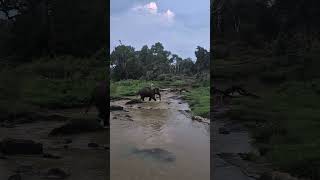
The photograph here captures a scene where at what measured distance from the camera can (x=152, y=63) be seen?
210 inches

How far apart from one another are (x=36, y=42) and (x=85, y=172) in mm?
1391

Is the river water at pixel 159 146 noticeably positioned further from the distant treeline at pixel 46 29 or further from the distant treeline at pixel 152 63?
the distant treeline at pixel 46 29

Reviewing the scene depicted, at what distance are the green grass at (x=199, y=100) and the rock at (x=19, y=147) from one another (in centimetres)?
157

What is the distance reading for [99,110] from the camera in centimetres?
489

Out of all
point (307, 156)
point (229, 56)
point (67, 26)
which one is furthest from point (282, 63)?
point (67, 26)

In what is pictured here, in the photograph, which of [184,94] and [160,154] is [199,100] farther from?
[160,154]

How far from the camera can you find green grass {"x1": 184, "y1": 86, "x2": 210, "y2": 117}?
194 inches

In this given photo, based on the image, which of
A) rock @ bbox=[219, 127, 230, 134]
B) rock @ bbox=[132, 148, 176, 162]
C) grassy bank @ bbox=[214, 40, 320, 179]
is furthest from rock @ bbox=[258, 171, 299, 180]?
rock @ bbox=[132, 148, 176, 162]

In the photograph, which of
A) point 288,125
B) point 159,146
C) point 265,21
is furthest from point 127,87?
point 288,125

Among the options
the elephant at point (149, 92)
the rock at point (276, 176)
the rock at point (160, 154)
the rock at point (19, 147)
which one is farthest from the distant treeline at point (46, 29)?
the rock at point (276, 176)

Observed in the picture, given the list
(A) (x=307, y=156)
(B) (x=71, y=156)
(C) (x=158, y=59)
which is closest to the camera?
(A) (x=307, y=156)

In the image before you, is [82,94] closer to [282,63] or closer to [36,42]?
[36,42]

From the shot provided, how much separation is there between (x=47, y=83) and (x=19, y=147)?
2.22 ft

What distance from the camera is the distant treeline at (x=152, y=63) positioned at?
16.6 feet
